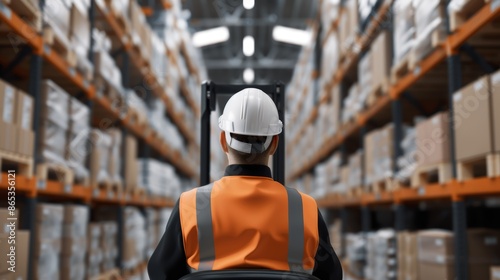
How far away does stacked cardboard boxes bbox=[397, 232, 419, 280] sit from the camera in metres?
4.85

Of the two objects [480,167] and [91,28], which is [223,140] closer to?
[480,167]

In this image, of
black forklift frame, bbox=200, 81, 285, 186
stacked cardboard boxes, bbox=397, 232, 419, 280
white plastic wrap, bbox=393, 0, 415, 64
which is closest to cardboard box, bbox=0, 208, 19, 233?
black forklift frame, bbox=200, 81, 285, 186

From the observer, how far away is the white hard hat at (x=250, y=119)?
82.0 inches

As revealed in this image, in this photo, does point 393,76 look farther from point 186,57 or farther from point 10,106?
point 186,57

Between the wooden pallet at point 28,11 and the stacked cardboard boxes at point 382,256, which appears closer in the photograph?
the wooden pallet at point 28,11

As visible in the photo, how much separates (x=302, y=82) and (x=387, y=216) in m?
6.18

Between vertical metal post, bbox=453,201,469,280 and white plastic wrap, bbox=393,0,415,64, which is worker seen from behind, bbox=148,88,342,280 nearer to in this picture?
vertical metal post, bbox=453,201,469,280

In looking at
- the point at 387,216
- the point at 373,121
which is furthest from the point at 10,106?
the point at 387,216

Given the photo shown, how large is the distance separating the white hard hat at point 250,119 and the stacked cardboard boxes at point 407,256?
3.19m

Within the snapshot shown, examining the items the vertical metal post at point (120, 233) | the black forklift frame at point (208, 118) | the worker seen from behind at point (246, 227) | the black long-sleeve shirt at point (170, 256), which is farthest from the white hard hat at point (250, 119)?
the vertical metal post at point (120, 233)

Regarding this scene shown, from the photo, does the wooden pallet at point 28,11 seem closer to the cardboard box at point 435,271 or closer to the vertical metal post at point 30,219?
the vertical metal post at point 30,219

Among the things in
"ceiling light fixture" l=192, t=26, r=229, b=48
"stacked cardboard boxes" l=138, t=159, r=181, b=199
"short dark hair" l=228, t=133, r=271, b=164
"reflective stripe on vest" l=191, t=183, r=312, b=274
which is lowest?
"reflective stripe on vest" l=191, t=183, r=312, b=274

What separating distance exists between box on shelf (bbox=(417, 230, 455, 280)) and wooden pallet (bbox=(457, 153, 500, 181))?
0.58 m

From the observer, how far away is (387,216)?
25.3 feet
